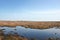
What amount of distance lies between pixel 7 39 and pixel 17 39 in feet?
4.56

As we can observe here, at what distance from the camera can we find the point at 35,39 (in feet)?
68.6

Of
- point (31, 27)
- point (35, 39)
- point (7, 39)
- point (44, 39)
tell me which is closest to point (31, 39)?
point (35, 39)

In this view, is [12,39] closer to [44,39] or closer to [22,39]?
[22,39]

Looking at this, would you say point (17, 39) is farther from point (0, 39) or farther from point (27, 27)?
point (27, 27)

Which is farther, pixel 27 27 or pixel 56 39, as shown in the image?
pixel 27 27

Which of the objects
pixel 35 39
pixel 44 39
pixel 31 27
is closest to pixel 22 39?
pixel 35 39

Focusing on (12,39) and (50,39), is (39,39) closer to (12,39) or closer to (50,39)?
(50,39)

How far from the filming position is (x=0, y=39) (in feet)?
60.5

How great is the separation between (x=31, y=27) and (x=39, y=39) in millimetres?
12252

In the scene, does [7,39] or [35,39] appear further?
[35,39]

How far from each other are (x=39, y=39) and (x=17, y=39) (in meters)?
3.43

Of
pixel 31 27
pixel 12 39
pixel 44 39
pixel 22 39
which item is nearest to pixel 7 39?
pixel 12 39

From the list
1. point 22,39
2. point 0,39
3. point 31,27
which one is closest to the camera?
point 0,39

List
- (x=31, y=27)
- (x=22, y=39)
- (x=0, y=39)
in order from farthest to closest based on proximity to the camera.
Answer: (x=31, y=27) → (x=22, y=39) → (x=0, y=39)
